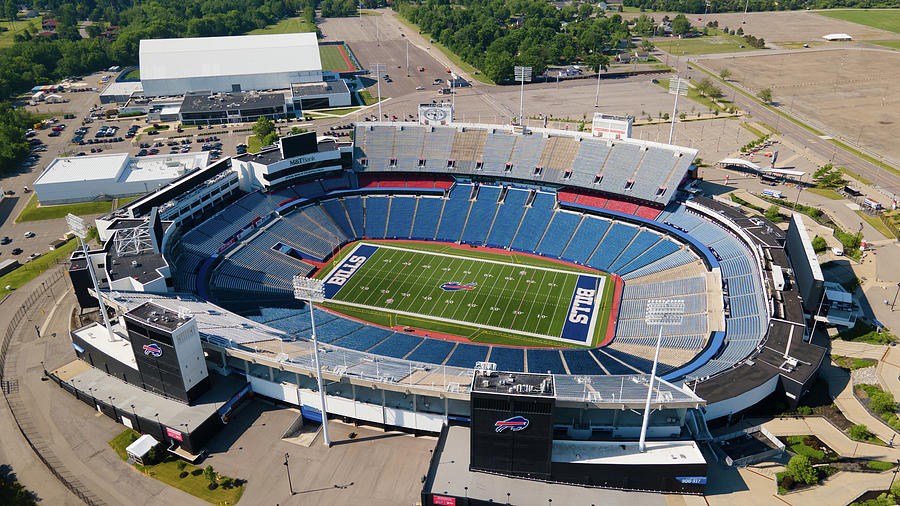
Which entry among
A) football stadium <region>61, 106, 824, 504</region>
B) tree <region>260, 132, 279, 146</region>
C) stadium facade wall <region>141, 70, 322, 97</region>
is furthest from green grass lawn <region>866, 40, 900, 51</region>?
tree <region>260, 132, 279, 146</region>

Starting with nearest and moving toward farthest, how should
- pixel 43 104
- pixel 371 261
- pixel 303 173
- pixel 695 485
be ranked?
pixel 695 485 < pixel 371 261 < pixel 303 173 < pixel 43 104

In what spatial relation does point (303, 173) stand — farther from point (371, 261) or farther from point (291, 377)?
point (291, 377)

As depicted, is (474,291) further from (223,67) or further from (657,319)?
(223,67)

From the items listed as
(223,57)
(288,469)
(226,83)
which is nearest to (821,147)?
(288,469)

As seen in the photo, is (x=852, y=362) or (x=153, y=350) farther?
(x=852, y=362)

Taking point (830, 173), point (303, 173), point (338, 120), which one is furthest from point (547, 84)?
point (303, 173)

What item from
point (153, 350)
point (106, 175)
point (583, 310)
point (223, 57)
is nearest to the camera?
point (153, 350)

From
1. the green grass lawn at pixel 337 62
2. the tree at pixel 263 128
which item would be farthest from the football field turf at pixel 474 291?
the green grass lawn at pixel 337 62
